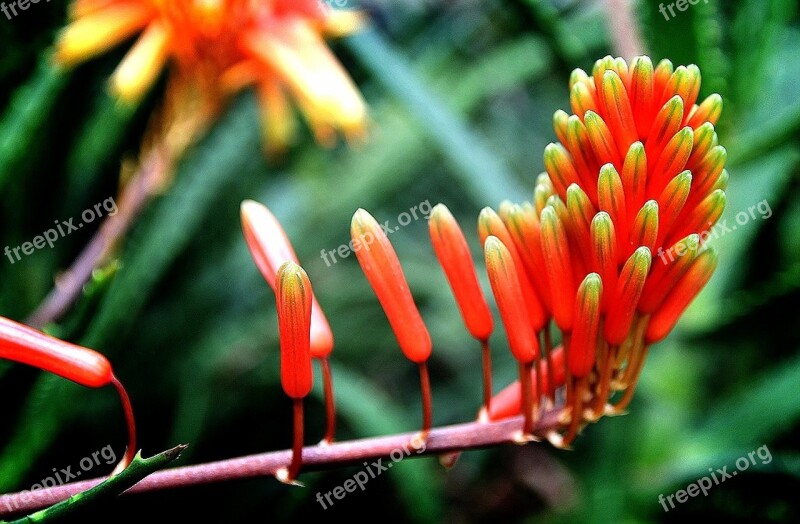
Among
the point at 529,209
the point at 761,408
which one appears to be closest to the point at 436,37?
the point at 761,408

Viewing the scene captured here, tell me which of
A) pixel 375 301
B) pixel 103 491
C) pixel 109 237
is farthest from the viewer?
pixel 375 301

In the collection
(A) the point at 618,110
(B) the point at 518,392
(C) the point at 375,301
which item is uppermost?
(A) the point at 618,110

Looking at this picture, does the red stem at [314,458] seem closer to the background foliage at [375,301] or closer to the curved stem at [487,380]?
the curved stem at [487,380]

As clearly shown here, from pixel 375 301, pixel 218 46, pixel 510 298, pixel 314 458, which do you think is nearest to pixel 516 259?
pixel 510 298

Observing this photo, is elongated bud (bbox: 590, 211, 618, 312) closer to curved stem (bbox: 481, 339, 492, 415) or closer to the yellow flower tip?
curved stem (bbox: 481, 339, 492, 415)

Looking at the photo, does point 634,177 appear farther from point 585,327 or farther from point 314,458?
point 314,458

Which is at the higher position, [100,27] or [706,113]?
[100,27]

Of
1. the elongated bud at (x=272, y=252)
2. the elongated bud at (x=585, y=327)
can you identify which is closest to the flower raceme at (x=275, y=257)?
the elongated bud at (x=272, y=252)
